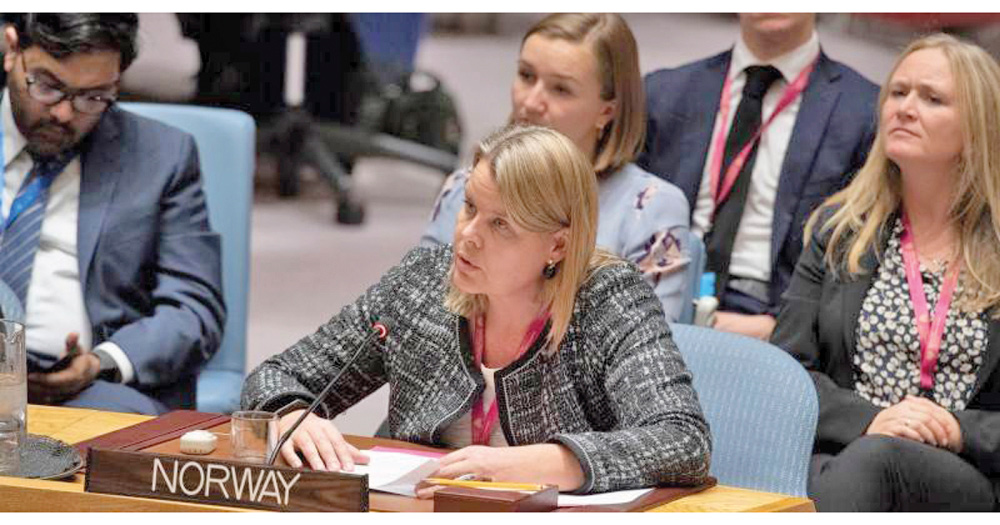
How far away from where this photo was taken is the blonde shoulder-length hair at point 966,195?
11.3 ft

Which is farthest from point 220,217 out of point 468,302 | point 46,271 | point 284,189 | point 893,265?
point 284,189

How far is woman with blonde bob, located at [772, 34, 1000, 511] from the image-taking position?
3.33 metres

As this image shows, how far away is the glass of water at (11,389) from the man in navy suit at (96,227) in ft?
2.91

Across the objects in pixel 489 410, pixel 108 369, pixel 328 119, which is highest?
pixel 489 410

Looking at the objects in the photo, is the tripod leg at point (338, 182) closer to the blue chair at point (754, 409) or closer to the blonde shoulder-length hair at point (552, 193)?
the blue chair at point (754, 409)

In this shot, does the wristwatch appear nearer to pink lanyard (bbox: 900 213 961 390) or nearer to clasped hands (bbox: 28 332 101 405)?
clasped hands (bbox: 28 332 101 405)

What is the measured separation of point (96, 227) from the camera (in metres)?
3.47

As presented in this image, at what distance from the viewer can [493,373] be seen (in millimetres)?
2732

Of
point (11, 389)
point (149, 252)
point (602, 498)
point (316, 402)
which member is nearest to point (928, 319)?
point (602, 498)

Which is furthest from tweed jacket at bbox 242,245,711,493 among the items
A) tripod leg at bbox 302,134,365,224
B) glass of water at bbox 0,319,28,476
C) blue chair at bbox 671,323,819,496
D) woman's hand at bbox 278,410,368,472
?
tripod leg at bbox 302,134,365,224

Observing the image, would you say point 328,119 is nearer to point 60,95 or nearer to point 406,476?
point 60,95

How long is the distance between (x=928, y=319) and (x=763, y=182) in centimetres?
73

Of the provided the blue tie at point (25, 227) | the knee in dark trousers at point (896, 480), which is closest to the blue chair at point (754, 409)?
the knee in dark trousers at point (896, 480)

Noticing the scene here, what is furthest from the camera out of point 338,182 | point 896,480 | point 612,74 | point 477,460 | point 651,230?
point 338,182
